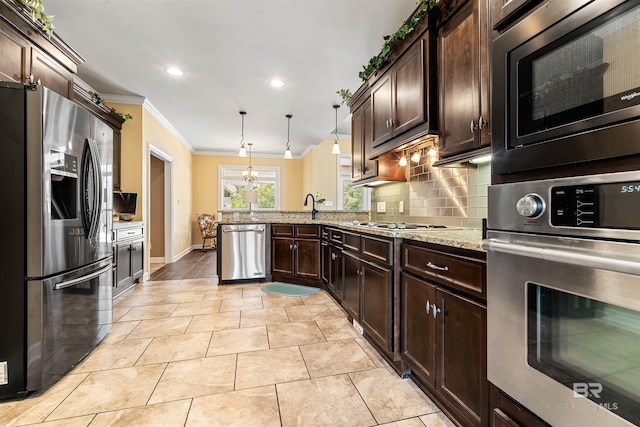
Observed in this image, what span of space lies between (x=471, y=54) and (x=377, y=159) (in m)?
1.26

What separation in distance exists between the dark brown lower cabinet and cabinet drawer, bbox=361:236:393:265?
0.55ft

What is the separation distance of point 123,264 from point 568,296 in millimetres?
4082

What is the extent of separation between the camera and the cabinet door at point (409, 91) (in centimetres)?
197

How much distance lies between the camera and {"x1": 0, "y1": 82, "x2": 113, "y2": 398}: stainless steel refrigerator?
1509mm

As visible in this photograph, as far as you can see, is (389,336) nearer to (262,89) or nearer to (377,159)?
(377,159)

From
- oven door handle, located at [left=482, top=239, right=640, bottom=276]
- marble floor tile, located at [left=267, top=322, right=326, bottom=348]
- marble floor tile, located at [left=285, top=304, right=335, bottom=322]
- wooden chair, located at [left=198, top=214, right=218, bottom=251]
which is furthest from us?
wooden chair, located at [left=198, top=214, right=218, bottom=251]

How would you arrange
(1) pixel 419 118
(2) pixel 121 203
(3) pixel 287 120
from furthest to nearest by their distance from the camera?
(3) pixel 287 120
(2) pixel 121 203
(1) pixel 419 118

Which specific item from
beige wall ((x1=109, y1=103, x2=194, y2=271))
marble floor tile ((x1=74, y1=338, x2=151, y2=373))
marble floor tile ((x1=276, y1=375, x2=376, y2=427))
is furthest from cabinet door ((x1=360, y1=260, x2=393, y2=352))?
beige wall ((x1=109, y1=103, x2=194, y2=271))

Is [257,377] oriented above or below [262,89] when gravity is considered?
below

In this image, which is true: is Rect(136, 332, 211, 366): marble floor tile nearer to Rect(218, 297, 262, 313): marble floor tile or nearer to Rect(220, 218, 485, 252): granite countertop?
Rect(218, 297, 262, 313): marble floor tile

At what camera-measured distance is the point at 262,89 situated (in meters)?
3.94

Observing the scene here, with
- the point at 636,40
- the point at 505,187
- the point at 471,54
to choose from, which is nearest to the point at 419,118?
the point at 471,54

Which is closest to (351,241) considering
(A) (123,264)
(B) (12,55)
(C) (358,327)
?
(C) (358,327)

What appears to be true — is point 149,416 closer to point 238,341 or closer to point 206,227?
point 238,341
